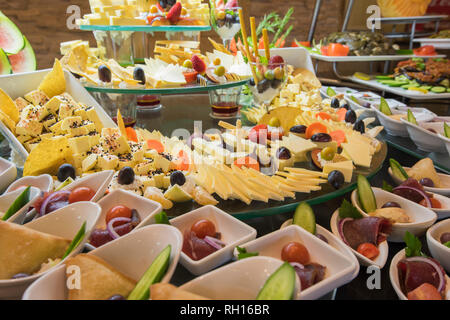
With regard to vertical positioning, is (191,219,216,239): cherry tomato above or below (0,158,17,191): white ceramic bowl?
below

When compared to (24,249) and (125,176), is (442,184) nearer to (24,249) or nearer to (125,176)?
(125,176)

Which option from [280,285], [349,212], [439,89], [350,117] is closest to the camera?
[280,285]

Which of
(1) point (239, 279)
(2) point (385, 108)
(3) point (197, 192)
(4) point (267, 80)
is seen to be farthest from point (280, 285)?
(2) point (385, 108)

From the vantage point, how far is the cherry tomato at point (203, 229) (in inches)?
43.8

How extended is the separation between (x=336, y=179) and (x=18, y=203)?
1045 millimetres

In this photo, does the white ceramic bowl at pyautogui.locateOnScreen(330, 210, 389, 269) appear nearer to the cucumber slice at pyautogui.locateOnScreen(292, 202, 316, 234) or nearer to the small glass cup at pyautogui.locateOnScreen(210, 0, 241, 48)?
the cucumber slice at pyautogui.locateOnScreen(292, 202, 316, 234)

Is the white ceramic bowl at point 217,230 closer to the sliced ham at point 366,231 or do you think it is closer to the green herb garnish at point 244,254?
the green herb garnish at point 244,254

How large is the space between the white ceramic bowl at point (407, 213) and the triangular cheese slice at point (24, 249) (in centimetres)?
97

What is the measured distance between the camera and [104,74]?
1.88 metres

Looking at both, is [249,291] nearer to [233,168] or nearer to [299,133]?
[233,168]

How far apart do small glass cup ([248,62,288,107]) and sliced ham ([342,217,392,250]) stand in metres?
1.14

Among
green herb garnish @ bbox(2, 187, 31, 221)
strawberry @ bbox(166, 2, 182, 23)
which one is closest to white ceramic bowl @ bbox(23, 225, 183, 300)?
green herb garnish @ bbox(2, 187, 31, 221)

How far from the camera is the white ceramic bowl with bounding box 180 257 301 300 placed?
2.69 ft
